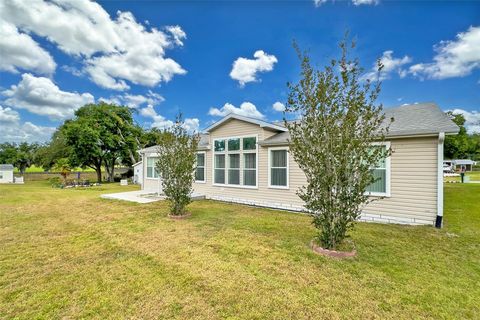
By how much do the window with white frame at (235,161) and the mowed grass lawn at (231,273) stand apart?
408 cm

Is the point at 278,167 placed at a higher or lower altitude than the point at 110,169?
higher

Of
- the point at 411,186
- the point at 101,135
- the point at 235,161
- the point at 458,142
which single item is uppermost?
the point at 458,142

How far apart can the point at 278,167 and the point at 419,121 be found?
5.05 meters

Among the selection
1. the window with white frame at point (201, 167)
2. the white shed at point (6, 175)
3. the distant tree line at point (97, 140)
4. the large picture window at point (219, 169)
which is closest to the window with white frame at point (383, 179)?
the large picture window at point (219, 169)

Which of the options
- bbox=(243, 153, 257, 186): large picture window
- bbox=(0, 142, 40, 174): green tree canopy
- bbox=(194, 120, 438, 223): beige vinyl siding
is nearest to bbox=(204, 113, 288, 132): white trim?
bbox=(243, 153, 257, 186): large picture window

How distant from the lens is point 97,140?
982 inches

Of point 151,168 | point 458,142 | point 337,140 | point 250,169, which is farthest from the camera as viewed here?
point 458,142

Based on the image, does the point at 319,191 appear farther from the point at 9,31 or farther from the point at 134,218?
the point at 9,31

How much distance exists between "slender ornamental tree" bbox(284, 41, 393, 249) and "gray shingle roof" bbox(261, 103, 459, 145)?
2.71 metres

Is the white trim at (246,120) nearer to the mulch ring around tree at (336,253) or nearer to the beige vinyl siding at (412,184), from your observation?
the beige vinyl siding at (412,184)

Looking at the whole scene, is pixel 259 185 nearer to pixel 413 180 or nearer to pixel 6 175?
pixel 413 180

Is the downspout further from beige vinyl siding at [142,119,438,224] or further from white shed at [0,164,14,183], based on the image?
white shed at [0,164,14,183]

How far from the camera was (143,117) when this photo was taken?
31781 mm

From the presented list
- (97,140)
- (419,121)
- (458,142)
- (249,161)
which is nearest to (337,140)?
(419,121)
